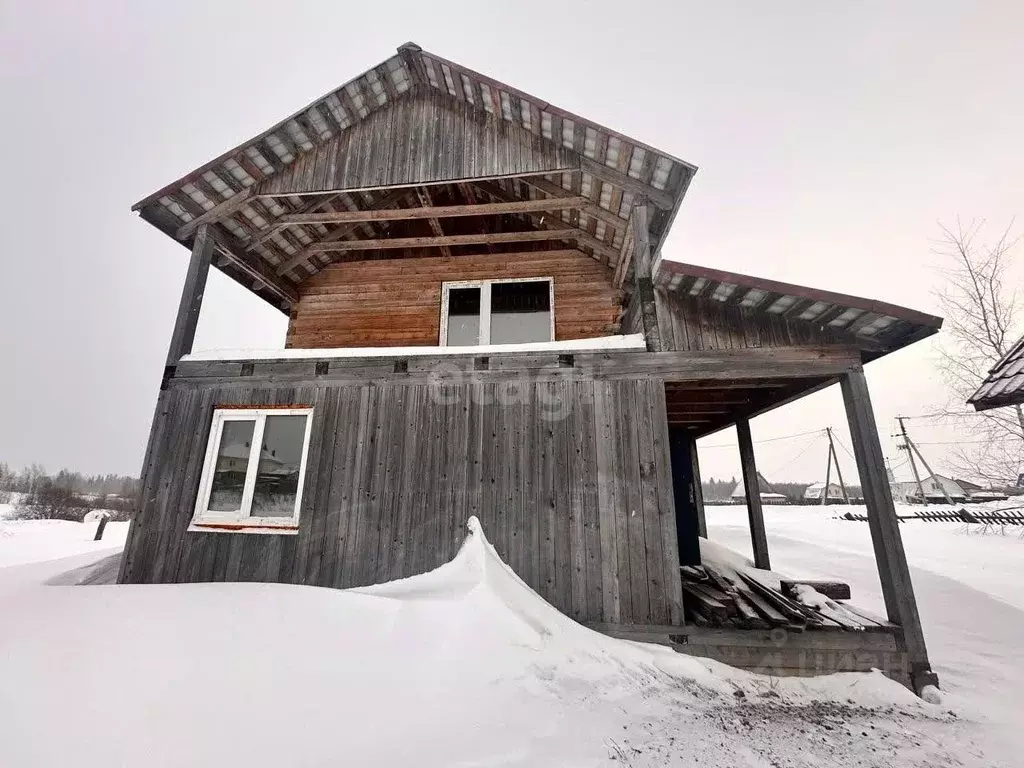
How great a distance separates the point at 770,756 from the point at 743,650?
1.80 m

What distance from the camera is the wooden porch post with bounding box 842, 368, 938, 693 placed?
509 centimetres

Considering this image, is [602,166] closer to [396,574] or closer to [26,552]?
[396,574]

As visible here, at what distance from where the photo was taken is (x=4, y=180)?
16538cm

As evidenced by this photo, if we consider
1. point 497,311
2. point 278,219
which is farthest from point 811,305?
point 278,219

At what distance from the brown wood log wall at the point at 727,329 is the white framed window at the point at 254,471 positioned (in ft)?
18.3

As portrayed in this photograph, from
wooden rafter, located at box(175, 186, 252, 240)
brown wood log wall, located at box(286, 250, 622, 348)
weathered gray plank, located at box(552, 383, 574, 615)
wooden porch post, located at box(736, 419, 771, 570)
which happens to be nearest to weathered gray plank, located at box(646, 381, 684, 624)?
weathered gray plank, located at box(552, 383, 574, 615)

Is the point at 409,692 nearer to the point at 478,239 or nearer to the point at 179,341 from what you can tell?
the point at 179,341

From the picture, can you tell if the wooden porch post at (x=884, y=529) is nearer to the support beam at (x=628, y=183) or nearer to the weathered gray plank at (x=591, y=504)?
the weathered gray plank at (x=591, y=504)

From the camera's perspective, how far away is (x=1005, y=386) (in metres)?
6.35

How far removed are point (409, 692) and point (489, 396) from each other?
378 centimetres

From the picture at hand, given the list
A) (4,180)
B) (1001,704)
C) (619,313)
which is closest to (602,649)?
(1001,704)

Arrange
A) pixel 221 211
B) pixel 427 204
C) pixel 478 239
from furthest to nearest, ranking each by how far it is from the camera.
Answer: pixel 478 239, pixel 427 204, pixel 221 211

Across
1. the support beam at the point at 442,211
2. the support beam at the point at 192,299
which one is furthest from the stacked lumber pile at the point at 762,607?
the support beam at the point at 192,299

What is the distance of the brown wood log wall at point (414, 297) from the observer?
880 cm
